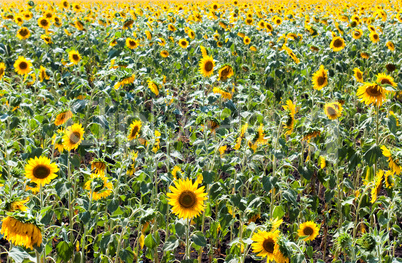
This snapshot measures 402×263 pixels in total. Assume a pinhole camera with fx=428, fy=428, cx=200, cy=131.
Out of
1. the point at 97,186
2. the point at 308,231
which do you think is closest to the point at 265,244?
the point at 308,231

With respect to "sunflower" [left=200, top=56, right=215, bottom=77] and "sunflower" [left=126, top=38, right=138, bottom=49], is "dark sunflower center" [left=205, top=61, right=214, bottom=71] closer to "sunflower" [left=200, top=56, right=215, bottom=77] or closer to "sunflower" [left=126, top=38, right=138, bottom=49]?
"sunflower" [left=200, top=56, right=215, bottom=77]

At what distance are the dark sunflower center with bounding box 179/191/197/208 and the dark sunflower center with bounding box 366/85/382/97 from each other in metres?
1.48

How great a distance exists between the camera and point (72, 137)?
3.07 m

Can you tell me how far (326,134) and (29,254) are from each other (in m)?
2.50

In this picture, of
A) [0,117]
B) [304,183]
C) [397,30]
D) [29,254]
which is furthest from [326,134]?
[397,30]

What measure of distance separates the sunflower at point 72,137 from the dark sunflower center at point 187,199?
40.2 inches

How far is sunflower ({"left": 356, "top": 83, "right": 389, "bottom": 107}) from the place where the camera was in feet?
9.70

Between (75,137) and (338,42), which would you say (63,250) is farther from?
(338,42)

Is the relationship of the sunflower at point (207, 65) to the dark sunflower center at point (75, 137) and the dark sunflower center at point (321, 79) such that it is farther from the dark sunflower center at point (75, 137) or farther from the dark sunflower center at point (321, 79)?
the dark sunflower center at point (75, 137)

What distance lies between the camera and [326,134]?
3.68m

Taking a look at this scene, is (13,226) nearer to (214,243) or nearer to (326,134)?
(214,243)

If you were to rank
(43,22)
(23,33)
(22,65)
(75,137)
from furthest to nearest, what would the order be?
(43,22)
(23,33)
(22,65)
(75,137)

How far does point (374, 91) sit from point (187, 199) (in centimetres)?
154

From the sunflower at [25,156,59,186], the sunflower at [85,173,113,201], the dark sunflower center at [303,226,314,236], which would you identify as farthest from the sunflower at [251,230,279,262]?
the sunflower at [25,156,59,186]
